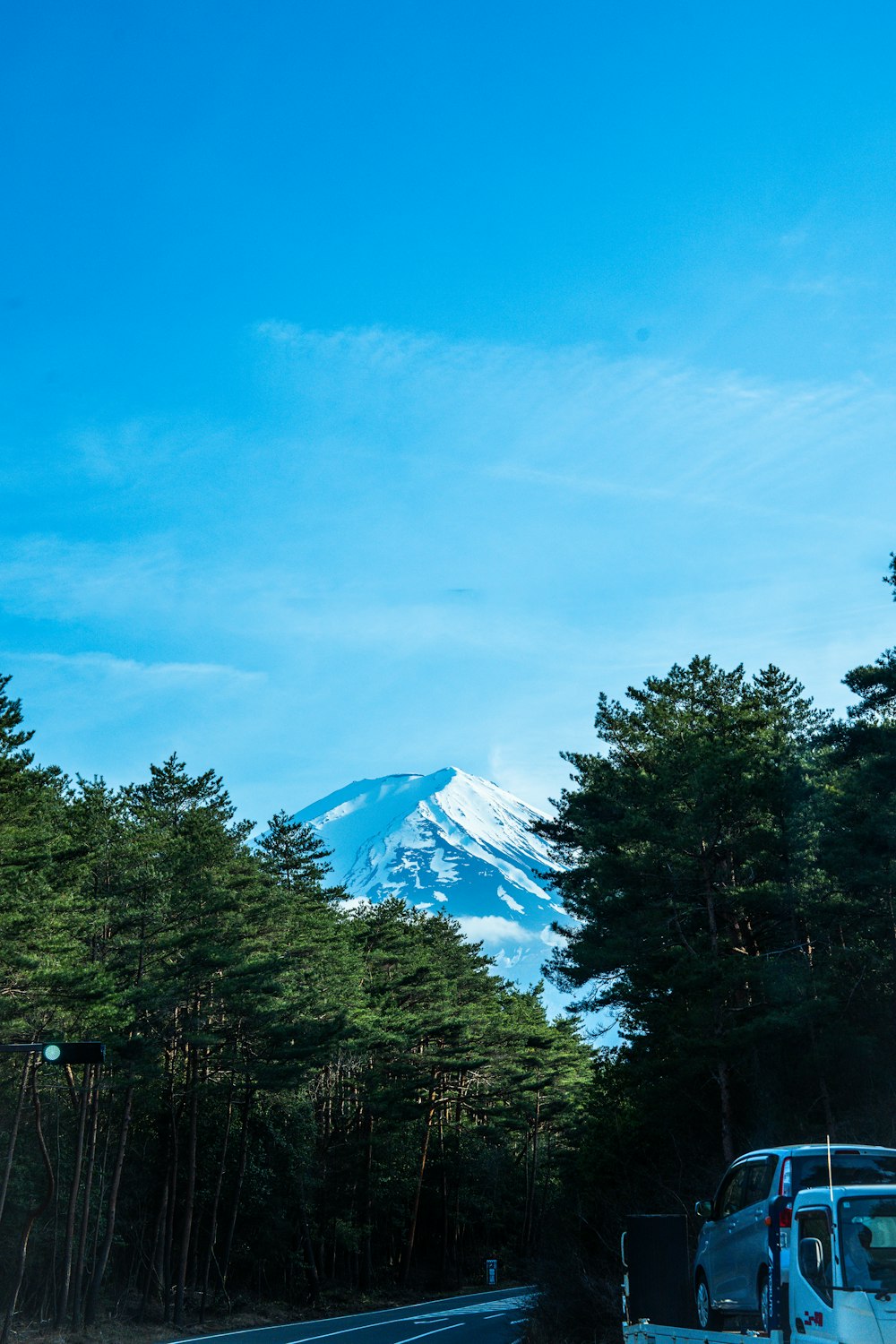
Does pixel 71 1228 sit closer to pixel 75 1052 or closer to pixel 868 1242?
pixel 75 1052

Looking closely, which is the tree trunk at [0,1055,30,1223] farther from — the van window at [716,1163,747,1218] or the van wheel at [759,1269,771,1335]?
the van wheel at [759,1269,771,1335]

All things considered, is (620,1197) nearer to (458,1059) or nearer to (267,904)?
(267,904)

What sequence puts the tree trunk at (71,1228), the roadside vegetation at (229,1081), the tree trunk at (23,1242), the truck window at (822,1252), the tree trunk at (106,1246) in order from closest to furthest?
the truck window at (822,1252) → the tree trunk at (23,1242) → the roadside vegetation at (229,1081) → the tree trunk at (71,1228) → the tree trunk at (106,1246)

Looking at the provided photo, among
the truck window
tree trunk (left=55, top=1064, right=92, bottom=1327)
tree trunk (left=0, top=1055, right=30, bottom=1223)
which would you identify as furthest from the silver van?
tree trunk (left=55, top=1064, right=92, bottom=1327)

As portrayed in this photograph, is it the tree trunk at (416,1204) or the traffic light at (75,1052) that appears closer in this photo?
the traffic light at (75,1052)

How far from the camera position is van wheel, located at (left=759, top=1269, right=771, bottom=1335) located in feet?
31.1

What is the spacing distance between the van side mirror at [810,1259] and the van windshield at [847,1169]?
192 centimetres

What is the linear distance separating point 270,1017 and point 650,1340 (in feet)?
116

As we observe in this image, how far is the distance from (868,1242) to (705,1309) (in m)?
5.06

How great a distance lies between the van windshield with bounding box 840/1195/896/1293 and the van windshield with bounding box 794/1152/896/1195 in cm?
233

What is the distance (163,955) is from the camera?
4159 centimetres

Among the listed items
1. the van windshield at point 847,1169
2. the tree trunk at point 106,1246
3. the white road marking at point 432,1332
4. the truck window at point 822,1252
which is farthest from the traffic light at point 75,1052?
the tree trunk at point 106,1246

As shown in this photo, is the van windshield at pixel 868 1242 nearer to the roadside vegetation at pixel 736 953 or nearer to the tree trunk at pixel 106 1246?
the roadside vegetation at pixel 736 953

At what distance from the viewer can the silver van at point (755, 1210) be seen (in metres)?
11.0
